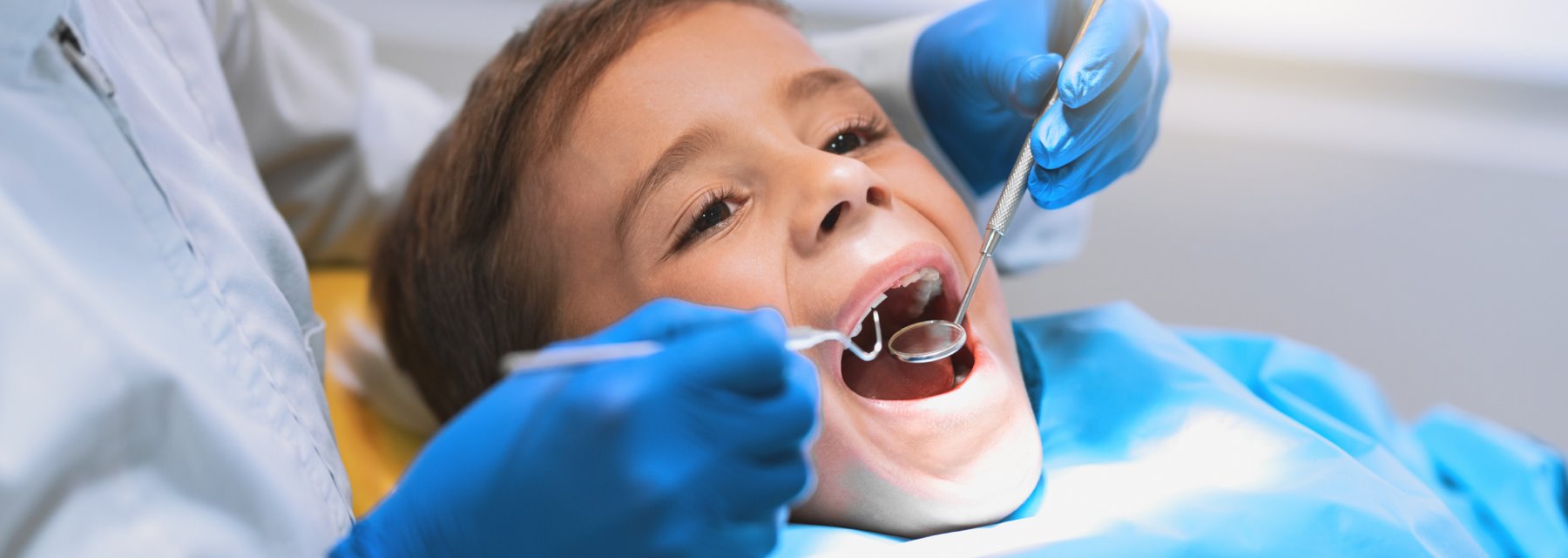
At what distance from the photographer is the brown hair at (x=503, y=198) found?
982 millimetres

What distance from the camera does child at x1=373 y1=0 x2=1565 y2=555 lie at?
0.85 meters

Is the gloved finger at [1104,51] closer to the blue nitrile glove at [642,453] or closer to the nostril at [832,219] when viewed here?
the nostril at [832,219]

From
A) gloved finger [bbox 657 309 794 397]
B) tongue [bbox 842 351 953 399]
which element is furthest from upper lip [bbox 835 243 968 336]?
gloved finger [bbox 657 309 794 397]

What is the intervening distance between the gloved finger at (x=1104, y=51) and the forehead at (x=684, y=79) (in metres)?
0.22

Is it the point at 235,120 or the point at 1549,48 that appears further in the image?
the point at 1549,48

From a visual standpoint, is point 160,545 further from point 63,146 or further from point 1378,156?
point 1378,156

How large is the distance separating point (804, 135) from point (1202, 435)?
41 cm

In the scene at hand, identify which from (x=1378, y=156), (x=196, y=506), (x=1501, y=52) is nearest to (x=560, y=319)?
(x=196, y=506)

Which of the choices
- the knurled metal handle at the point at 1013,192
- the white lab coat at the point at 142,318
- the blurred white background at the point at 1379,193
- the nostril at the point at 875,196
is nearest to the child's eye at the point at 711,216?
the nostril at the point at 875,196

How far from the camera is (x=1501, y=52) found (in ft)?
4.96

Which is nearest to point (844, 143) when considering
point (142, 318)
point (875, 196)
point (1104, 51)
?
point (875, 196)

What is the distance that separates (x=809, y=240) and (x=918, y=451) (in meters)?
0.18

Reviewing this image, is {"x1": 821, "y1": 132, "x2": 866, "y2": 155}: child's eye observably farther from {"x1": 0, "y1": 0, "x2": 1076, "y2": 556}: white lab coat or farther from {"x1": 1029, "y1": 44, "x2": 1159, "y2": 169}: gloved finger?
{"x1": 0, "y1": 0, "x2": 1076, "y2": 556}: white lab coat

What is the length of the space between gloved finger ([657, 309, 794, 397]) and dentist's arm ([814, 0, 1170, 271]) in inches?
16.5
